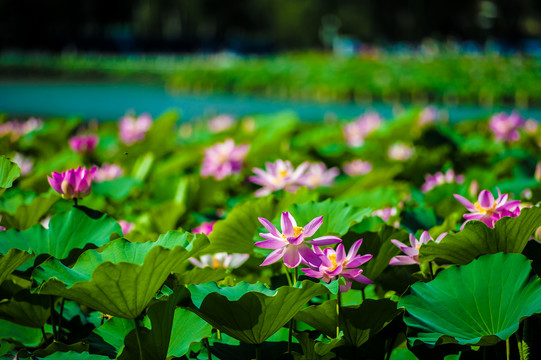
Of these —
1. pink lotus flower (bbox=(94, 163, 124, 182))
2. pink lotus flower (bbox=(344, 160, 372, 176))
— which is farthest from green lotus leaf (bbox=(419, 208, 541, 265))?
pink lotus flower (bbox=(94, 163, 124, 182))

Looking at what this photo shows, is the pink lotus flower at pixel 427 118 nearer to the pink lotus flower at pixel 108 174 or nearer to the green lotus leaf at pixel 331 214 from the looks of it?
the pink lotus flower at pixel 108 174

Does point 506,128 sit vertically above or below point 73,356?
below

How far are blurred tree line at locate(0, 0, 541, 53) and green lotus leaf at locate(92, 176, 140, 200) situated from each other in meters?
29.0

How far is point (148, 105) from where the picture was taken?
33.1ft

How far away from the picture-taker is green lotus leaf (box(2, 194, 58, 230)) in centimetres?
120

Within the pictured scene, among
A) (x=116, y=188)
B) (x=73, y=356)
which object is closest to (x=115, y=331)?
(x=73, y=356)

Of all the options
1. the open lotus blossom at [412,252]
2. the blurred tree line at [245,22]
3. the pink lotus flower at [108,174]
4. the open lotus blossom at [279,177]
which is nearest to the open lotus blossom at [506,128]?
the open lotus blossom at [279,177]

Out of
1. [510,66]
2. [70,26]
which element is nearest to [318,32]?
[70,26]

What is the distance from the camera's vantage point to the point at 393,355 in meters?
0.98

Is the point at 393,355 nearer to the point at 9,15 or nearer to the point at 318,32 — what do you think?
the point at 9,15

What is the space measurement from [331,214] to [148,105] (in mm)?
9351

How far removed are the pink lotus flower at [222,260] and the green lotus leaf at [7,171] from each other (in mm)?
382

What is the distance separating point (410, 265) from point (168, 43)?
3617cm

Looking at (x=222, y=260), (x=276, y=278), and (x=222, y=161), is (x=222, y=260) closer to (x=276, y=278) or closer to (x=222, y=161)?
(x=276, y=278)
